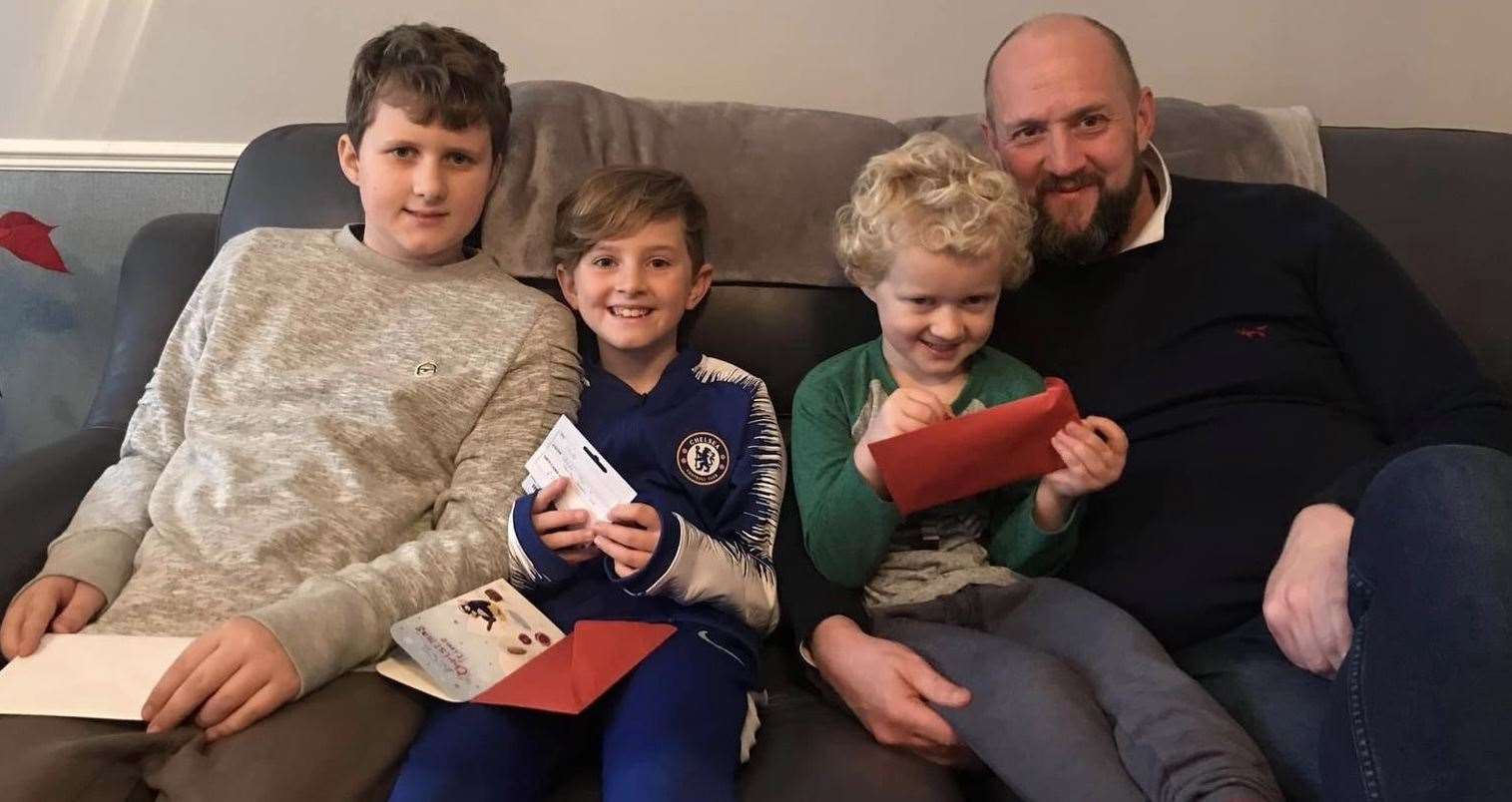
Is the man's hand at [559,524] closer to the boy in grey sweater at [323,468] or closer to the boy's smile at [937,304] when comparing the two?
the boy in grey sweater at [323,468]

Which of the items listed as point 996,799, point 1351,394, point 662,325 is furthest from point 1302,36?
point 996,799

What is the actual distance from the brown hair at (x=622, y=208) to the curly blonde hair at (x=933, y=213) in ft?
0.73

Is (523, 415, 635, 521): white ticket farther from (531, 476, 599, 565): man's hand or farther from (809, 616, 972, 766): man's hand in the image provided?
(809, 616, 972, 766): man's hand

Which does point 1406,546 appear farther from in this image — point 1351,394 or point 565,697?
point 565,697

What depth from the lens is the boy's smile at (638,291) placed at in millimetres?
1417

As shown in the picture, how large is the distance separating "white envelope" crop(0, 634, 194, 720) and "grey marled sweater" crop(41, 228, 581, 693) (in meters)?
0.07

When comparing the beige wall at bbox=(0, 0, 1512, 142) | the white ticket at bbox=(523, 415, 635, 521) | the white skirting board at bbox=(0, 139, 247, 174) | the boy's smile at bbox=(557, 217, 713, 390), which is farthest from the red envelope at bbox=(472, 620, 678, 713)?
the white skirting board at bbox=(0, 139, 247, 174)

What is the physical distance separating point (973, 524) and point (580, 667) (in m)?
0.54

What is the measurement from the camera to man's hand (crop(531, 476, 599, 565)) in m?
1.25

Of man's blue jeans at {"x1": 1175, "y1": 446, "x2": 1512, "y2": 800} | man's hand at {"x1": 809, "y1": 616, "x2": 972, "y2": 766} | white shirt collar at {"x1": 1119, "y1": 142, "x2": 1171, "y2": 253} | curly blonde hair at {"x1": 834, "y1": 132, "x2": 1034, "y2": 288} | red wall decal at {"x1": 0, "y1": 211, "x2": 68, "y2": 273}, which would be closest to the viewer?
man's blue jeans at {"x1": 1175, "y1": 446, "x2": 1512, "y2": 800}

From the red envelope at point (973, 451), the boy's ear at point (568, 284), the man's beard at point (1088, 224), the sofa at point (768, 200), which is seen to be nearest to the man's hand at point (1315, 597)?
the red envelope at point (973, 451)

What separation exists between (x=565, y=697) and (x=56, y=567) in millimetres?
625

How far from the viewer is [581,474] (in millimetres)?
1238

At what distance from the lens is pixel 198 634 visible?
1.17 meters
